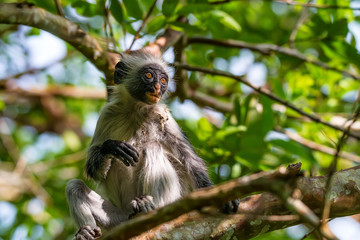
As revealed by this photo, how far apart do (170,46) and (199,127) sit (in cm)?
132

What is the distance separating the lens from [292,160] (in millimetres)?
6258

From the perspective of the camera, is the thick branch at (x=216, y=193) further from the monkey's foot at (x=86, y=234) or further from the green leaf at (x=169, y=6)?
the green leaf at (x=169, y=6)

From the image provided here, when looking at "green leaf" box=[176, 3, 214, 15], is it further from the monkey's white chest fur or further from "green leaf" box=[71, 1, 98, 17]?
the monkey's white chest fur

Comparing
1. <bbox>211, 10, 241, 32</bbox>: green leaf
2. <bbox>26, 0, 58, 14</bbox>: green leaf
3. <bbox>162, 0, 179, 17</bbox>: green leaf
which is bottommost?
<bbox>26, 0, 58, 14</bbox>: green leaf

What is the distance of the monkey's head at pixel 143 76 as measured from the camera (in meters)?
6.06

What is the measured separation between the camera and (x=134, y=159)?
5.25 metres

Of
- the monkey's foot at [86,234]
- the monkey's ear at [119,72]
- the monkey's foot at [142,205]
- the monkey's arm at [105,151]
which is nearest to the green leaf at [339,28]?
the monkey's ear at [119,72]

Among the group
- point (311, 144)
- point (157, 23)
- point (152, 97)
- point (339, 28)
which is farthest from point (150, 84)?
point (311, 144)

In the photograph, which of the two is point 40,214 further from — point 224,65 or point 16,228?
point 224,65

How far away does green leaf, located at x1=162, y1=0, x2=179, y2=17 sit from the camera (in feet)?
18.7

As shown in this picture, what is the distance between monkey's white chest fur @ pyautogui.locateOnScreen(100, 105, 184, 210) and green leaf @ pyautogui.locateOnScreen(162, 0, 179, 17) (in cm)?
127

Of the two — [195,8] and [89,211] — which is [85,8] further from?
[89,211]

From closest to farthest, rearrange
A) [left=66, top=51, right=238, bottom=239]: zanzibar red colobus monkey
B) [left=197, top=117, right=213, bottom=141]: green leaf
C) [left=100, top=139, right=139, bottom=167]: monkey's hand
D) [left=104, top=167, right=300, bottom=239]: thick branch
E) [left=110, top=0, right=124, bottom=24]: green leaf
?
[left=104, top=167, right=300, bottom=239]: thick branch → [left=100, top=139, right=139, bottom=167]: monkey's hand → [left=66, top=51, right=238, bottom=239]: zanzibar red colobus monkey → [left=110, top=0, right=124, bottom=24]: green leaf → [left=197, top=117, right=213, bottom=141]: green leaf

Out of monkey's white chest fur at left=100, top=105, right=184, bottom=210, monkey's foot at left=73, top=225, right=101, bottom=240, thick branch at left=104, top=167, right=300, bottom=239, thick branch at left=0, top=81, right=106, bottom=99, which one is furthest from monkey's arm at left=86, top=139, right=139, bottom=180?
thick branch at left=0, top=81, right=106, bottom=99
